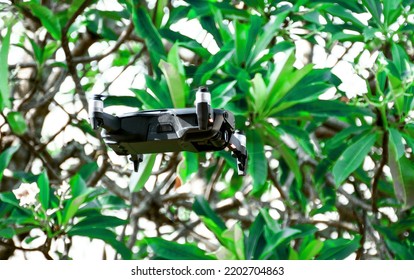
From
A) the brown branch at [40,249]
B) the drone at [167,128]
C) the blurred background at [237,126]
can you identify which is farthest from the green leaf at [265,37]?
the brown branch at [40,249]

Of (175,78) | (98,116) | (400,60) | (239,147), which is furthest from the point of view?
(400,60)

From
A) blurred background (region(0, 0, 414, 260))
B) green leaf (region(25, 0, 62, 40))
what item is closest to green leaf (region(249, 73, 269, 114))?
blurred background (region(0, 0, 414, 260))

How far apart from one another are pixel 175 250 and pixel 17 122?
53 centimetres

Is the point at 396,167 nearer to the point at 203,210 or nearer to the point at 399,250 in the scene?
the point at 399,250

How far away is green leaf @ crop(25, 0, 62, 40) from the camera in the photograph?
1780 millimetres

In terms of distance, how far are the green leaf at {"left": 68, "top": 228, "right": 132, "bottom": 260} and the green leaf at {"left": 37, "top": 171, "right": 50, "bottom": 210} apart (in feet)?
0.34

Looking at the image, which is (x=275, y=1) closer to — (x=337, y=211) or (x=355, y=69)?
(x=355, y=69)

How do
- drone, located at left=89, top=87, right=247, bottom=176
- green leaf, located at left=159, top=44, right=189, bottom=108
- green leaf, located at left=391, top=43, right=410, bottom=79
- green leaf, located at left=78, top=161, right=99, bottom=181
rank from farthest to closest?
green leaf, located at left=78, top=161, right=99, bottom=181 → green leaf, located at left=391, top=43, right=410, bottom=79 → green leaf, located at left=159, top=44, right=189, bottom=108 → drone, located at left=89, top=87, right=247, bottom=176

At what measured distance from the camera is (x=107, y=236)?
1805 mm

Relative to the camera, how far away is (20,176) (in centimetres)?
189

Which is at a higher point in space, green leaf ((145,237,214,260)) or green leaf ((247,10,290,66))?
green leaf ((247,10,290,66))

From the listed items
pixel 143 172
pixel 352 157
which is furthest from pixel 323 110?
pixel 143 172

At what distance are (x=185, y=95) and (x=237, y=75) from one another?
5.5 inches

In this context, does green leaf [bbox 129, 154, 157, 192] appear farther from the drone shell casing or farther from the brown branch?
the drone shell casing
